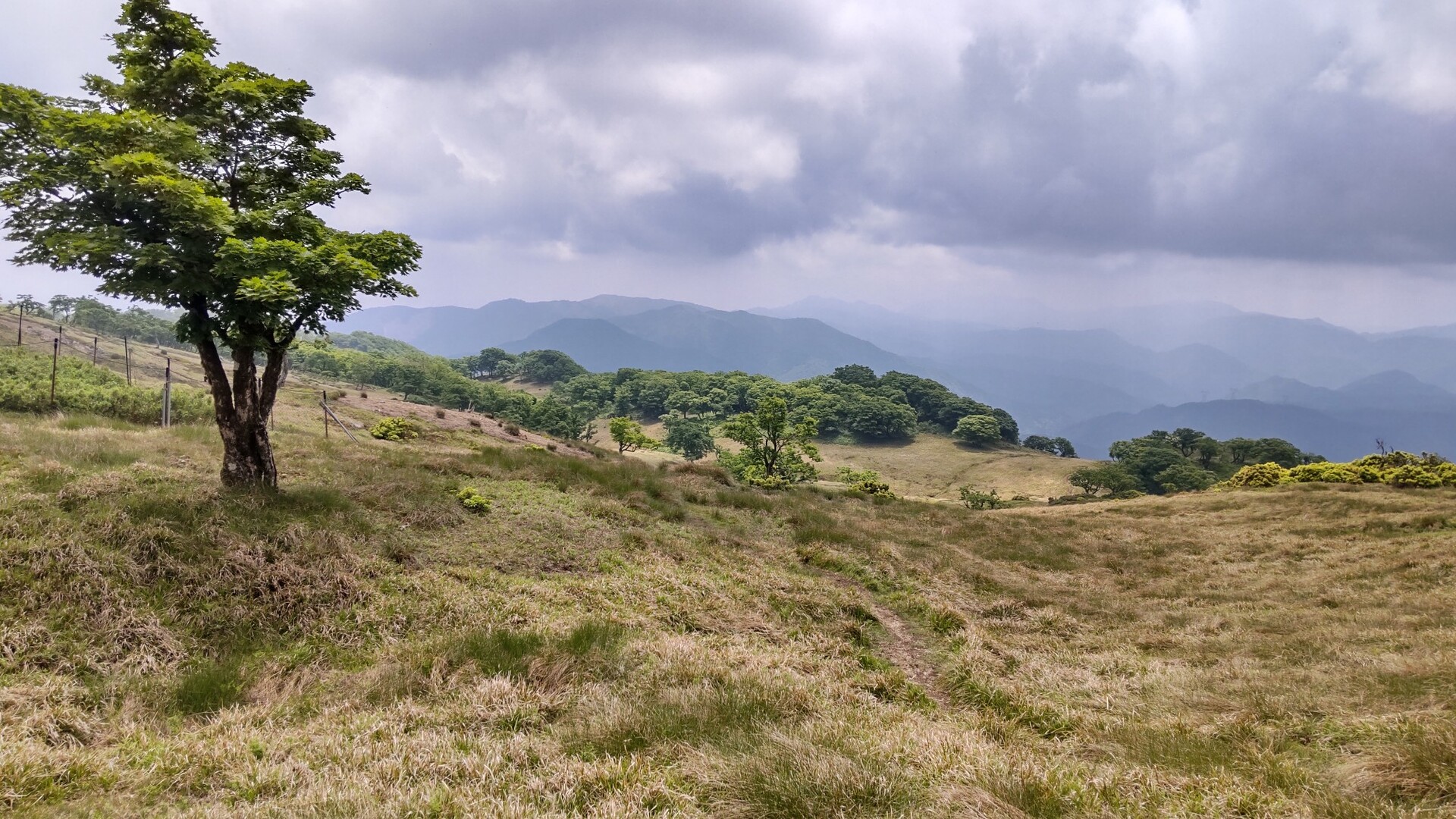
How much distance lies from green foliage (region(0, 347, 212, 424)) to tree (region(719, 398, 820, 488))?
28.2 meters

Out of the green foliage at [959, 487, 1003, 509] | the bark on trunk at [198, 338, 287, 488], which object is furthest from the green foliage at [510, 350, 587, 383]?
the bark on trunk at [198, 338, 287, 488]

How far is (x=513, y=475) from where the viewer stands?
62.0ft

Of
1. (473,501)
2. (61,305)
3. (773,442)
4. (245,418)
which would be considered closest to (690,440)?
(773,442)

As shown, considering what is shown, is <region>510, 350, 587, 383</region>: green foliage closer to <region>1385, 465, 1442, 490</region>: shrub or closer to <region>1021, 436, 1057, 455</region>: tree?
<region>1021, 436, 1057, 455</region>: tree

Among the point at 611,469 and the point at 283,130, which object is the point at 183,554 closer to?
the point at 283,130

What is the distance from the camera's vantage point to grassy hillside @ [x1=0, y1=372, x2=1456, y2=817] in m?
4.33

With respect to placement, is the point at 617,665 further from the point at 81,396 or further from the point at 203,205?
the point at 81,396

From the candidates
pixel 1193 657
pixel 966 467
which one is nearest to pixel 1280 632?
pixel 1193 657

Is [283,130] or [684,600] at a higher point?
[283,130]

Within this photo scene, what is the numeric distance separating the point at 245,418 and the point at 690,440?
93.7 metres

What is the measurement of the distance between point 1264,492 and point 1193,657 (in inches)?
1261

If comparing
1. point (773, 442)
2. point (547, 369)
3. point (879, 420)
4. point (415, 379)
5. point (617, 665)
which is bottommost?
point (617, 665)

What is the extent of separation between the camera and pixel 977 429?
117000mm

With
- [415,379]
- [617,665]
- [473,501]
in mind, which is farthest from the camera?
[415,379]
